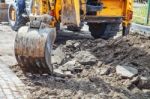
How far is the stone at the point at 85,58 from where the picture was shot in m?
9.09

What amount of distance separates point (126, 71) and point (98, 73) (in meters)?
0.60

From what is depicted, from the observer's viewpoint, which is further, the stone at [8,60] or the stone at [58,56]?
the stone at [58,56]

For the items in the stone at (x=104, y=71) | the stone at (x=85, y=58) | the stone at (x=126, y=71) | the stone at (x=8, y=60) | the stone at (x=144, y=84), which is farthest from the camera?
the stone at (x=8, y=60)

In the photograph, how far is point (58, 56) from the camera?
1002 cm

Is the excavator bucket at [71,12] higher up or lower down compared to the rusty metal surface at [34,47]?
higher up

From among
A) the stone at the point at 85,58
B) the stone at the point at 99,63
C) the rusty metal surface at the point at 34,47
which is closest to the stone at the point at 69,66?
the stone at the point at 85,58

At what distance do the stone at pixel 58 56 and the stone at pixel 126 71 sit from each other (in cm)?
166

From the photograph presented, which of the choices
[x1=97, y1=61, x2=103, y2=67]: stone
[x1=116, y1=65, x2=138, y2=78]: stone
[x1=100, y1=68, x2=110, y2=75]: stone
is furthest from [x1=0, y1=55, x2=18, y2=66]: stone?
[x1=116, y1=65, x2=138, y2=78]: stone

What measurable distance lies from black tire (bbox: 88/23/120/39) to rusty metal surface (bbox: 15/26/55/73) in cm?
Result: 496

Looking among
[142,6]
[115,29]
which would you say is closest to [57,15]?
[115,29]

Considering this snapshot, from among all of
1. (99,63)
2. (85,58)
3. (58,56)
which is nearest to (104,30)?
(58,56)

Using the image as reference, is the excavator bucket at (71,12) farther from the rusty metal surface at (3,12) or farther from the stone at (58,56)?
the rusty metal surface at (3,12)

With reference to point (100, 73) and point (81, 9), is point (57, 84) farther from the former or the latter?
point (81, 9)

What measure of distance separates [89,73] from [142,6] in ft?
34.9
